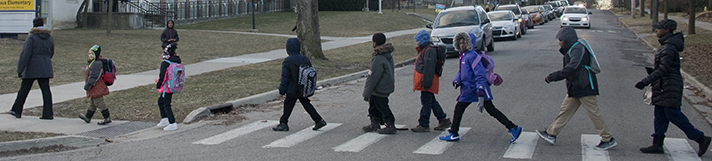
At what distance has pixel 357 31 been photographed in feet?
119

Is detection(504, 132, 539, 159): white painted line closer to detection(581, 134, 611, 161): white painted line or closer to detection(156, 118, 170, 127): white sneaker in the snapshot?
detection(581, 134, 611, 161): white painted line

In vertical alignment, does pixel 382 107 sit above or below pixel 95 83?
below

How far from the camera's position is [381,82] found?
830 cm

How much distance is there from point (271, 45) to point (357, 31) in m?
11.0

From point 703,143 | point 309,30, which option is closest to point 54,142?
point 703,143

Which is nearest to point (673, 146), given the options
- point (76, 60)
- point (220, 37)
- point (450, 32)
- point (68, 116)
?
point (68, 116)

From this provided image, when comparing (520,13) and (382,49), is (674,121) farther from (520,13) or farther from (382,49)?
(520,13)

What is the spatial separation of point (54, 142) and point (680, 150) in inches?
277

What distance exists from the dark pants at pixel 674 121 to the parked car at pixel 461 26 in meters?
12.9

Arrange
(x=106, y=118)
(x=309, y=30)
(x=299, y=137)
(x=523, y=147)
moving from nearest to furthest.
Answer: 1. (x=523, y=147)
2. (x=299, y=137)
3. (x=106, y=118)
4. (x=309, y=30)

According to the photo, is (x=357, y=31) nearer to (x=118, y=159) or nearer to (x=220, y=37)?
(x=220, y=37)

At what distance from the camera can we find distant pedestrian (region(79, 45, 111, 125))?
29.7 ft

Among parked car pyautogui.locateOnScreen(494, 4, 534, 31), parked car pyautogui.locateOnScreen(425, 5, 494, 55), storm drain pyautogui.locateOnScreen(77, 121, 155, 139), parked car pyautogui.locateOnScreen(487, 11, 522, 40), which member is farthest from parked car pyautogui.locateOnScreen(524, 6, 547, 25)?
storm drain pyautogui.locateOnScreen(77, 121, 155, 139)

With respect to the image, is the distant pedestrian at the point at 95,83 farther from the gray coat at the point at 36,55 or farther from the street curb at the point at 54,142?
the street curb at the point at 54,142
